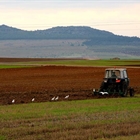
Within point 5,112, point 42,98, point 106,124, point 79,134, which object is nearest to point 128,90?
point 42,98

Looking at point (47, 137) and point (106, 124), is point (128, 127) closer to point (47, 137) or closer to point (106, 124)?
point (106, 124)

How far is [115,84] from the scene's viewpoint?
1320 inches

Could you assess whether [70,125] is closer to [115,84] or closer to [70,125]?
[70,125]

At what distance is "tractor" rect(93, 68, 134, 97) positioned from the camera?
109ft

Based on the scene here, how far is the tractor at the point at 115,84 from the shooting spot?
3338 cm

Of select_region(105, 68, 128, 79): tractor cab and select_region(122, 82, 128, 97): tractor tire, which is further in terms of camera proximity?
select_region(105, 68, 128, 79): tractor cab

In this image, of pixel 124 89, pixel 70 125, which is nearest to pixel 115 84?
pixel 124 89

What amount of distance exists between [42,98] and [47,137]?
17430 mm

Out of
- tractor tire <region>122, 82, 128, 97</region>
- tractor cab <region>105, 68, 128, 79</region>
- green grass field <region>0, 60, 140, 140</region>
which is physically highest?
tractor cab <region>105, 68, 128, 79</region>

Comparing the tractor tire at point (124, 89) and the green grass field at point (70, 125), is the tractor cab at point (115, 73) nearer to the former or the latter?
the tractor tire at point (124, 89)

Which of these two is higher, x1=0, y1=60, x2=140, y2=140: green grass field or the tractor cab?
the tractor cab

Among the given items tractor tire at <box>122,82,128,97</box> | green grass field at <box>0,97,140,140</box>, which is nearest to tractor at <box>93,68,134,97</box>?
tractor tire at <box>122,82,128,97</box>

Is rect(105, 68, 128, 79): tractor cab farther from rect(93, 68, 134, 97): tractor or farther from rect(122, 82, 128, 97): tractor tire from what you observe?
rect(122, 82, 128, 97): tractor tire

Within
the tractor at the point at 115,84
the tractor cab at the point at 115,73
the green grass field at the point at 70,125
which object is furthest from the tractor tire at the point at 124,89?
the green grass field at the point at 70,125
